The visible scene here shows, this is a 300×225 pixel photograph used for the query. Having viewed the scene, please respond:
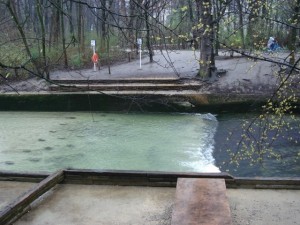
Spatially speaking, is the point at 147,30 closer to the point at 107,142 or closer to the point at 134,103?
the point at 107,142

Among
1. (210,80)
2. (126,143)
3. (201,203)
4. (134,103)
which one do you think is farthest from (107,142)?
(201,203)

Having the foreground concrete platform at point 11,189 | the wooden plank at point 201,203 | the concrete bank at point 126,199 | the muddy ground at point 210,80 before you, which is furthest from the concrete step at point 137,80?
the wooden plank at point 201,203

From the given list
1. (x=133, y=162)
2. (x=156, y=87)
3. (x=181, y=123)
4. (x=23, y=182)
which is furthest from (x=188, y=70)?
(x=23, y=182)

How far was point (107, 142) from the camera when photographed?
1011 cm

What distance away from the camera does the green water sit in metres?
8.48

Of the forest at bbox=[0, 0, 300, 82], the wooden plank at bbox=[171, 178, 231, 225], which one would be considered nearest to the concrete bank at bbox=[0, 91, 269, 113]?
the forest at bbox=[0, 0, 300, 82]

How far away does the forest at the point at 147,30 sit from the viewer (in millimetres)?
4020

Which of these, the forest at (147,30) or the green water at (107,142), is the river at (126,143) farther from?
the forest at (147,30)

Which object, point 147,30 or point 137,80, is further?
point 137,80

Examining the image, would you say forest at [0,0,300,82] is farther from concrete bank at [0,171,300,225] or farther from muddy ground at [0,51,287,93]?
concrete bank at [0,171,300,225]

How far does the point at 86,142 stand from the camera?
10125 millimetres

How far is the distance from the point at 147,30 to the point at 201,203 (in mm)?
1634

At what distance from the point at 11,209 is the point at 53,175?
32.4 inches

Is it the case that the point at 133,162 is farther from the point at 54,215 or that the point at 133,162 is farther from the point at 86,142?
the point at 54,215
